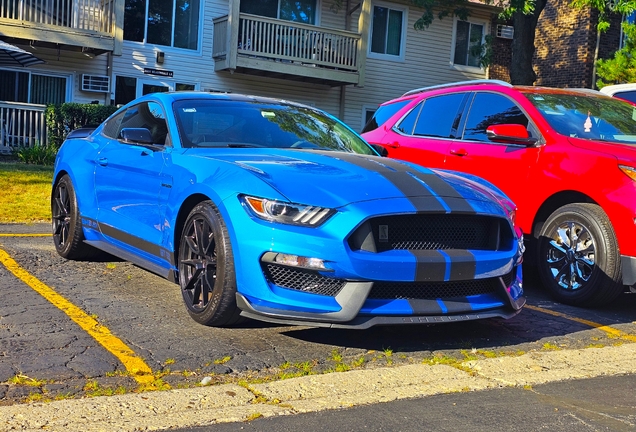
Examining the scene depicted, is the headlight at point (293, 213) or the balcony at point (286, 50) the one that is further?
the balcony at point (286, 50)

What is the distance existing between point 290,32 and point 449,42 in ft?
22.6

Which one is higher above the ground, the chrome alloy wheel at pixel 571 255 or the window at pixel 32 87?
the window at pixel 32 87

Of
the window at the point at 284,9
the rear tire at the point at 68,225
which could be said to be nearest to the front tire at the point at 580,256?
the rear tire at the point at 68,225

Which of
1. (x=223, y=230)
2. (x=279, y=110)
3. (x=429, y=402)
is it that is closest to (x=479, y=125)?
(x=279, y=110)

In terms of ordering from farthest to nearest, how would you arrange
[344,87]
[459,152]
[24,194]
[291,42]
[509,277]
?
[344,87] < [291,42] < [24,194] < [459,152] < [509,277]

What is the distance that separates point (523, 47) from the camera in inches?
842

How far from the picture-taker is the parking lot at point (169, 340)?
414 centimetres

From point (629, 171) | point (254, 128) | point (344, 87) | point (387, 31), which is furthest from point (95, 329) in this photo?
point (387, 31)

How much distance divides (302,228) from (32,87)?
59.2 feet

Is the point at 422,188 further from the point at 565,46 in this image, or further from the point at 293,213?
the point at 565,46

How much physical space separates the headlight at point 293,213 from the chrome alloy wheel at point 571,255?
107 inches

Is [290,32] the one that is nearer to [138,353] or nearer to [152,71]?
[152,71]

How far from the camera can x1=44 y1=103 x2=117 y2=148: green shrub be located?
1831cm

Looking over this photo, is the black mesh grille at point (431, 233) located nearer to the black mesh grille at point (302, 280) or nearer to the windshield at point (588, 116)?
the black mesh grille at point (302, 280)
